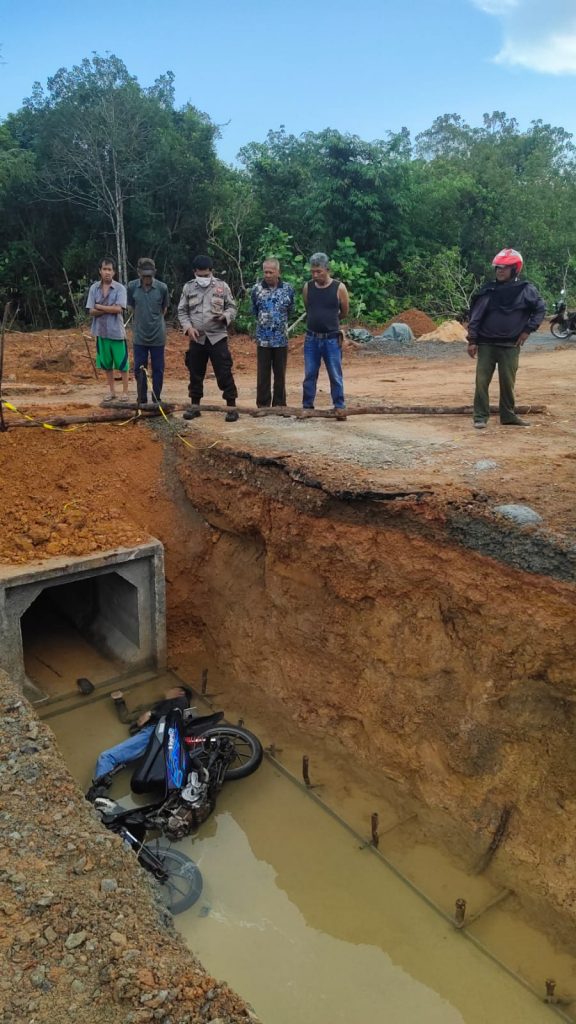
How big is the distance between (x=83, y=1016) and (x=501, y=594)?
3.70 metres

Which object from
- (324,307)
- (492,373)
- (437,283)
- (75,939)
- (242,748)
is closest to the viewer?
(75,939)

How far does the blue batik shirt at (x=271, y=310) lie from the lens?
27.5ft

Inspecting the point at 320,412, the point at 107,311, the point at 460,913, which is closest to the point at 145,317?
the point at 107,311

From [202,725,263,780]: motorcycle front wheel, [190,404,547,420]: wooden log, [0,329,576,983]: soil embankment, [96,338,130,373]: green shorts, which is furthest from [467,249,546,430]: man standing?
[96,338,130,373]: green shorts

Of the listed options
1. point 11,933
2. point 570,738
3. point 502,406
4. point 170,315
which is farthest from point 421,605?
point 170,315

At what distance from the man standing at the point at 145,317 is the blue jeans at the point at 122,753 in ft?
13.7

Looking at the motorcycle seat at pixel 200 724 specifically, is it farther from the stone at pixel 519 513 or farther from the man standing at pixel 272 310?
the man standing at pixel 272 310

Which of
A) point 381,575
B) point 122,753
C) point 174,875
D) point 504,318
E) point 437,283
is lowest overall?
point 174,875

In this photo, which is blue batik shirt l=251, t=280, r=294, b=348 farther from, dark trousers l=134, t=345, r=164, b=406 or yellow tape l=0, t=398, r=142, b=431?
yellow tape l=0, t=398, r=142, b=431

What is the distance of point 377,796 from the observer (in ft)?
19.5

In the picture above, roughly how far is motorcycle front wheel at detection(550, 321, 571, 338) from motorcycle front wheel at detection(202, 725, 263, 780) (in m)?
15.2

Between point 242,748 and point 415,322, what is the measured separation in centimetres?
1580

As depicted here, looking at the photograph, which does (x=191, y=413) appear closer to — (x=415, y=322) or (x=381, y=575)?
(x=381, y=575)

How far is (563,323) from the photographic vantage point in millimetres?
18094
